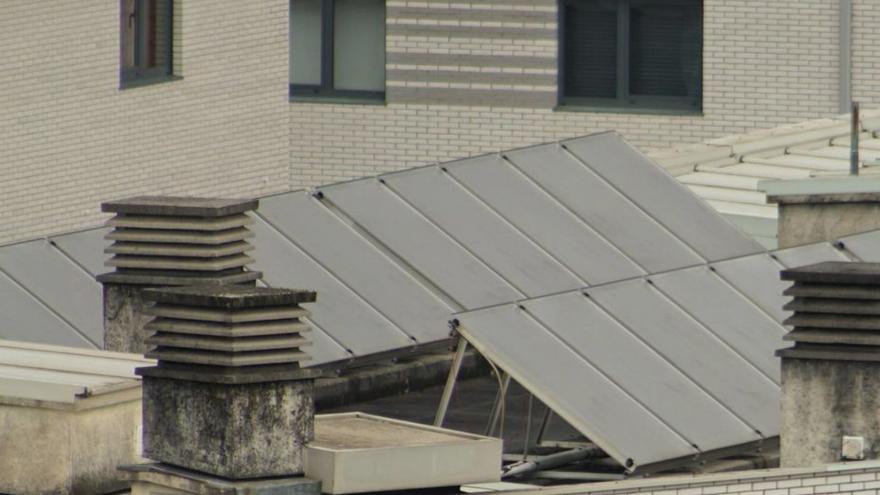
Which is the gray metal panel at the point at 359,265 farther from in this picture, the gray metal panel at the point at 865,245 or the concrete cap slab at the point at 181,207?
the gray metal panel at the point at 865,245

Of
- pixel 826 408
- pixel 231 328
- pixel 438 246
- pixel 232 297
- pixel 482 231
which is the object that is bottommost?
pixel 826 408

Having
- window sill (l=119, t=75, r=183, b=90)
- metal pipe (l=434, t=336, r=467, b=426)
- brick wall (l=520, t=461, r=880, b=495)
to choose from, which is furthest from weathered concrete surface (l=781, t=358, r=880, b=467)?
window sill (l=119, t=75, r=183, b=90)

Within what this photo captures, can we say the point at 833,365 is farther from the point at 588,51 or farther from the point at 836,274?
the point at 588,51

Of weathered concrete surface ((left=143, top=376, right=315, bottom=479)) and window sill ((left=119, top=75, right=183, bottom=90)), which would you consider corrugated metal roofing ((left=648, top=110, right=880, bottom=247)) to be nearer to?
weathered concrete surface ((left=143, top=376, right=315, bottom=479))

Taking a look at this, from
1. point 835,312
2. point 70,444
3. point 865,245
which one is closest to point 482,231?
point 865,245

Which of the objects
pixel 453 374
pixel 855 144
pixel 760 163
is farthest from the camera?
pixel 760 163

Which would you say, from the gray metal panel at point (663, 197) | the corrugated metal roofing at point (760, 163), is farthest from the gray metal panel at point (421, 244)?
the corrugated metal roofing at point (760, 163)

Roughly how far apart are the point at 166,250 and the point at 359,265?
100.0 inches

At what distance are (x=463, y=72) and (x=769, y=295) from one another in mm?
21178

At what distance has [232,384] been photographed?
13109 millimetres

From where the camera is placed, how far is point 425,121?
39750 millimetres

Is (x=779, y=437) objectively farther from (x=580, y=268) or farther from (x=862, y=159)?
(x=862, y=159)

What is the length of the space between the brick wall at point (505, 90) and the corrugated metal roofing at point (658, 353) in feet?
62.8

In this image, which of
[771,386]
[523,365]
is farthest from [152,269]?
[771,386]
